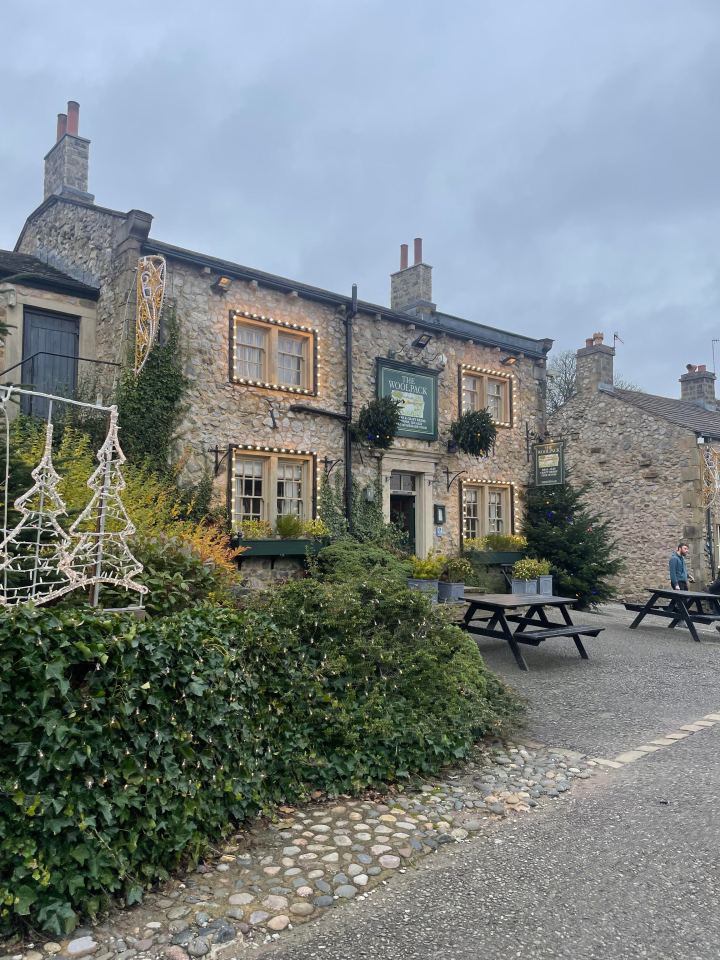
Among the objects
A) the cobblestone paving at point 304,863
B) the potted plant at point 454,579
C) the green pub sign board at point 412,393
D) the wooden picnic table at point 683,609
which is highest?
the green pub sign board at point 412,393

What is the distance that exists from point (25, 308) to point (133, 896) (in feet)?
36.9

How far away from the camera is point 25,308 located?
1223 centimetres

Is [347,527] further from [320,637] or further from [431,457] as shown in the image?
[320,637]

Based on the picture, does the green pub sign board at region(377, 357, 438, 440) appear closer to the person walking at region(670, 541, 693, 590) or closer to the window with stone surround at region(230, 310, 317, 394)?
the window with stone surround at region(230, 310, 317, 394)

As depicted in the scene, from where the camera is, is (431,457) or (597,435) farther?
(597,435)

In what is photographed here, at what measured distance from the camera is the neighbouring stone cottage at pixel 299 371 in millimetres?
12133

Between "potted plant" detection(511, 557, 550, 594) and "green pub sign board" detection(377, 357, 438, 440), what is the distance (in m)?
3.43

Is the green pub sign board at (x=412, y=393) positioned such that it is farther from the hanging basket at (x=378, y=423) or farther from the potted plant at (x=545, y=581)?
the potted plant at (x=545, y=581)

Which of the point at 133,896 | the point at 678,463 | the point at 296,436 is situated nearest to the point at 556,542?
the point at 678,463

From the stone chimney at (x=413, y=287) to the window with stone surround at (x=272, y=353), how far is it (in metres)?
3.62

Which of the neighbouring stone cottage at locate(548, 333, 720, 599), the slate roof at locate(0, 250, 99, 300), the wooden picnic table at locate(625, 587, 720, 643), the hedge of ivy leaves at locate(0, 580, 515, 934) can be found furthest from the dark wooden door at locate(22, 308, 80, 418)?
the neighbouring stone cottage at locate(548, 333, 720, 599)

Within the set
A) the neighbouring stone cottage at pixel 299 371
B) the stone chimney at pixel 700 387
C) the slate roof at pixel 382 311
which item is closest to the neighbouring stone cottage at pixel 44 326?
the neighbouring stone cottage at pixel 299 371

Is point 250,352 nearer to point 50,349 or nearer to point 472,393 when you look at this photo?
point 50,349

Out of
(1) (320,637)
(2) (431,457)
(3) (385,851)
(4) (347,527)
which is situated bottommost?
(3) (385,851)
